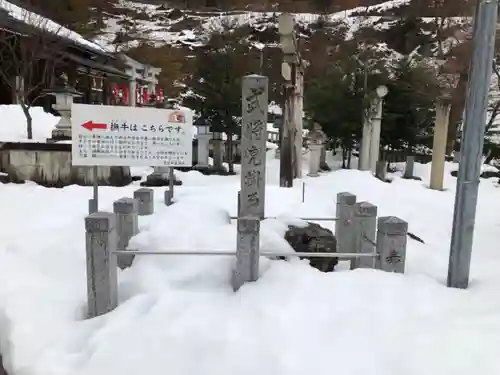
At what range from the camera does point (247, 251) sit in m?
3.19

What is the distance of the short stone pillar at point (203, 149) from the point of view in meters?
12.3

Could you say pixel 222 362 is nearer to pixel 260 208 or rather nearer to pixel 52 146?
pixel 260 208

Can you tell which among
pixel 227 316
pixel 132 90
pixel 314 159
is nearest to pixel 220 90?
pixel 314 159

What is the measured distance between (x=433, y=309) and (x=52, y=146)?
25.4 ft

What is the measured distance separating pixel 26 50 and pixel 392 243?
41.0 ft

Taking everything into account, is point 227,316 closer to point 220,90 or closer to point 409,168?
point 220,90

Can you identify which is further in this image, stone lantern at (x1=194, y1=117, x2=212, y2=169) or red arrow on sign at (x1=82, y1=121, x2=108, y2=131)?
stone lantern at (x1=194, y1=117, x2=212, y2=169)

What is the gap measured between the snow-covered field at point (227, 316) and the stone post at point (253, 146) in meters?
0.30

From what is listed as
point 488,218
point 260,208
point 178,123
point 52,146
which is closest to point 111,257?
point 260,208

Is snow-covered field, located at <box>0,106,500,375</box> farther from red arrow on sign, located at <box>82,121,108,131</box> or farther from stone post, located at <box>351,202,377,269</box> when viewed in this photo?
red arrow on sign, located at <box>82,121,108,131</box>

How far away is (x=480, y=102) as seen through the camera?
3.26 m

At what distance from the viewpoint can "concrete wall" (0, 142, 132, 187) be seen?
8.41 meters

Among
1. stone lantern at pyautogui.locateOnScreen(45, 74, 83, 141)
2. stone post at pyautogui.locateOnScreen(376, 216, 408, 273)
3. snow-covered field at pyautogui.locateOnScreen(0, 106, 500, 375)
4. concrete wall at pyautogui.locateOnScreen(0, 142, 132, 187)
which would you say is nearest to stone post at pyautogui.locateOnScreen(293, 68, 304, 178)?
concrete wall at pyautogui.locateOnScreen(0, 142, 132, 187)

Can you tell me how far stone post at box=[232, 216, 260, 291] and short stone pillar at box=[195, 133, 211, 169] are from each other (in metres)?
9.34
